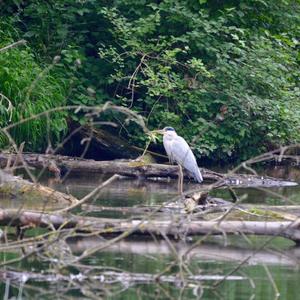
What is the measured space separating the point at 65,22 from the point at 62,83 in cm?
133

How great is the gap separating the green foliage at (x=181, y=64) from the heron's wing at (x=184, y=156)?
0.99 m

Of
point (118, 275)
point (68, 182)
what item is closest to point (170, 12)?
point (68, 182)

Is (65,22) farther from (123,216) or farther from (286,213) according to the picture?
(286,213)

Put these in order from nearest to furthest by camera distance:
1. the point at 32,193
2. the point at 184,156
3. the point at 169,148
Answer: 1. the point at 32,193
2. the point at 184,156
3. the point at 169,148

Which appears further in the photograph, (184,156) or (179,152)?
(179,152)

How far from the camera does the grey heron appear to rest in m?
14.7

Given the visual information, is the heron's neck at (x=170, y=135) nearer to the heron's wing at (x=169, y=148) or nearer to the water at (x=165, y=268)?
the heron's wing at (x=169, y=148)

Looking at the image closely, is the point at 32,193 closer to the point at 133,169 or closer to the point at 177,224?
the point at 177,224

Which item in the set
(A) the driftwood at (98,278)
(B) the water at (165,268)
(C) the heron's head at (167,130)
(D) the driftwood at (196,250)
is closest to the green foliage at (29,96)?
(C) the heron's head at (167,130)

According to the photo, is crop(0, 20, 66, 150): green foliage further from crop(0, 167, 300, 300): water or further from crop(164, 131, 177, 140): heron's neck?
crop(0, 167, 300, 300): water

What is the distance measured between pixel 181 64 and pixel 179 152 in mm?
2073

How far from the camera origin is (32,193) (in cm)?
1106

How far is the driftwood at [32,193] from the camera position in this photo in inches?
421

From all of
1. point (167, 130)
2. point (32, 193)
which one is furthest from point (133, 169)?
point (32, 193)
